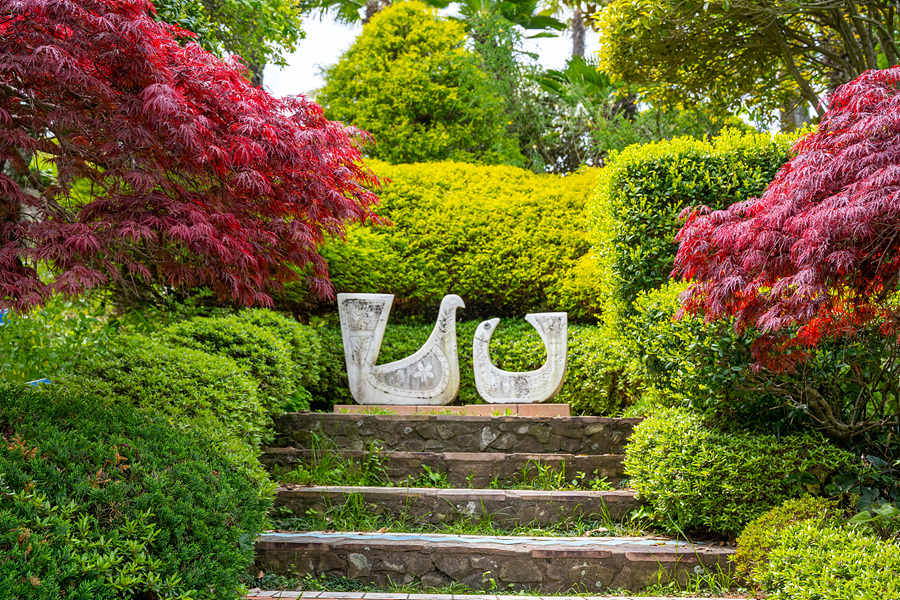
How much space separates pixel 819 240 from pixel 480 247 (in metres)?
5.13

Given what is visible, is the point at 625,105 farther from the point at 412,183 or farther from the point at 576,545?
the point at 576,545

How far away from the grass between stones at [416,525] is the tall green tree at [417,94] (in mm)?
7063

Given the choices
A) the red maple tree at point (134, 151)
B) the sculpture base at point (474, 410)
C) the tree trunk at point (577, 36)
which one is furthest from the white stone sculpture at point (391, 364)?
the tree trunk at point (577, 36)

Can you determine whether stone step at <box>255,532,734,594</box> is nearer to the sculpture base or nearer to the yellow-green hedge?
the sculpture base

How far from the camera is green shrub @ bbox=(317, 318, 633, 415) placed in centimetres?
598

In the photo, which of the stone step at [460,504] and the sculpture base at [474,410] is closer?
the stone step at [460,504]

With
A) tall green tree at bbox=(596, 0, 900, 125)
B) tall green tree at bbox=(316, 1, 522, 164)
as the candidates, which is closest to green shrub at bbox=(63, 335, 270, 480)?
tall green tree at bbox=(596, 0, 900, 125)

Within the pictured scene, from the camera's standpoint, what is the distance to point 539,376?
580cm

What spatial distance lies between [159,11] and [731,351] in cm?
547

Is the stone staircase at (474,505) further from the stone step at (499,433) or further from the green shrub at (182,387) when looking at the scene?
the green shrub at (182,387)

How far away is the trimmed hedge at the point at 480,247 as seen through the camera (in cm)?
756

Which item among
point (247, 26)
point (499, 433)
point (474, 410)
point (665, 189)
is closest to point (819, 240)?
point (665, 189)

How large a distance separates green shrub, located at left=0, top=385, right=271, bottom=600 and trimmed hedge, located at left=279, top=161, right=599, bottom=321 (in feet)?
15.3

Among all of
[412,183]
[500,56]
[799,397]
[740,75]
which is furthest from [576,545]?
[500,56]
